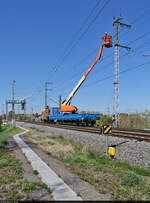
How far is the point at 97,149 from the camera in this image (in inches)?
397

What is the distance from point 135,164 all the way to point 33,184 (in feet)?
15.2

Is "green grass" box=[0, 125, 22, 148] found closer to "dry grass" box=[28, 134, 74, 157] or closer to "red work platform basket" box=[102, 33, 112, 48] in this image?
"dry grass" box=[28, 134, 74, 157]

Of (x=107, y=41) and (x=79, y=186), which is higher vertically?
(x=107, y=41)

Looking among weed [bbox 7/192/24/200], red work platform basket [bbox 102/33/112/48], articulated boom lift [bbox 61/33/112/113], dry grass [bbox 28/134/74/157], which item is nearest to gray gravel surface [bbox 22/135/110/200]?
weed [bbox 7/192/24/200]

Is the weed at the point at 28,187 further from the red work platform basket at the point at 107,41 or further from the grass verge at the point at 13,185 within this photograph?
the red work platform basket at the point at 107,41

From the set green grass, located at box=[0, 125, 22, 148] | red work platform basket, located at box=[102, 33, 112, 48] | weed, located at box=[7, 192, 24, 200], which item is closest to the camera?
weed, located at box=[7, 192, 24, 200]

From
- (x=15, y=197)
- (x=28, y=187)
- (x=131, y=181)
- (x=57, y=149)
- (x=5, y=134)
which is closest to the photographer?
(x=15, y=197)

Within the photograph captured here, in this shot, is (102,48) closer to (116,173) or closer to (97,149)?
(97,149)

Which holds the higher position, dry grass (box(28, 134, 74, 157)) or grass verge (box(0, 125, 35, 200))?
grass verge (box(0, 125, 35, 200))

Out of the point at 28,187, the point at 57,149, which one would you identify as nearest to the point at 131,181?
the point at 28,187

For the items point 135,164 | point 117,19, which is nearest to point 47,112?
point 117,19

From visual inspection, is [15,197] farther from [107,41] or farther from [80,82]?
[80,82]

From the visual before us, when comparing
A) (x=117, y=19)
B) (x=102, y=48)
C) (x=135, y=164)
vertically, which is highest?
(x=117, y=19)

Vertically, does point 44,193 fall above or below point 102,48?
below
